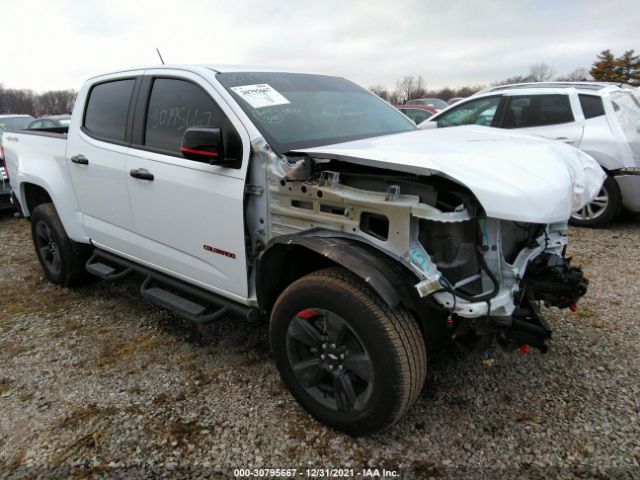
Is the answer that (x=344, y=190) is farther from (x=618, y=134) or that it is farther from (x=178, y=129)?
(x=618, y=134)

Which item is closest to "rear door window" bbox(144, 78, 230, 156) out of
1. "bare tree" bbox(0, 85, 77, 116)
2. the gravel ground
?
the gravel ground

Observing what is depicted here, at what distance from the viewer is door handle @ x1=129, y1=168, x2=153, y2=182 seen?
300 centimetres

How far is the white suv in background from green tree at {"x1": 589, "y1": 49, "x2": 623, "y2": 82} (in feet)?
103

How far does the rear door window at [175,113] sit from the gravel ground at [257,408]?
143 centimetres

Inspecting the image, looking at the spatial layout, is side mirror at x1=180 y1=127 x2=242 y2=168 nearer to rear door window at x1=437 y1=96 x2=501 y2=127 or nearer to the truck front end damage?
the truck front end damage

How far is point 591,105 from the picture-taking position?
5.61 metres

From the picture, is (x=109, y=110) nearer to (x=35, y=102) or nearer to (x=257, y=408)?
(x=257, y=408)

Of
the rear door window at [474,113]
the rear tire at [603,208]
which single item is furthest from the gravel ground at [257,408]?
the rear door window at [474,113]

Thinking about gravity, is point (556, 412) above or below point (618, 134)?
below

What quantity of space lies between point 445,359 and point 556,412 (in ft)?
2.31

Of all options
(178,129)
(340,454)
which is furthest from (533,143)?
(178,129)

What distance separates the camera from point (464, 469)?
2150mm

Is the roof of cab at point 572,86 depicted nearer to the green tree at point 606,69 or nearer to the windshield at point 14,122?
the windshield at point 14,122

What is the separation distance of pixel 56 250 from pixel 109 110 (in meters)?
1.55
